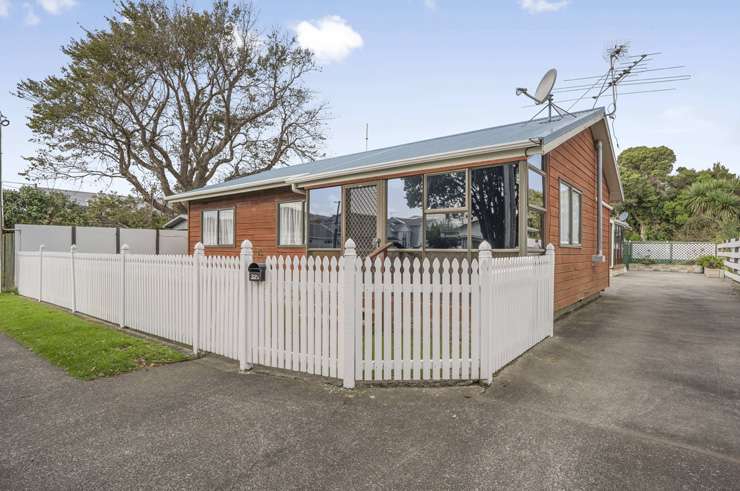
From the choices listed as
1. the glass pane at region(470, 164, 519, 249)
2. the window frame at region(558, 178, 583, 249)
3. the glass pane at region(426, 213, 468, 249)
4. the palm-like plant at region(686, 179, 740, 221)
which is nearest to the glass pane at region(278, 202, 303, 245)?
the glass pane at region(426, 213, 468, 249)

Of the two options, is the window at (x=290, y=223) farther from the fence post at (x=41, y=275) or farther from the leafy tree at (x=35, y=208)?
the leafy tree at (x=35, y=208)

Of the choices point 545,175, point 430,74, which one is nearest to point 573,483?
point 545,175

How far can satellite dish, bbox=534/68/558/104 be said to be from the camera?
7953 mm

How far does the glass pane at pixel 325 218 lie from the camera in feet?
27.7

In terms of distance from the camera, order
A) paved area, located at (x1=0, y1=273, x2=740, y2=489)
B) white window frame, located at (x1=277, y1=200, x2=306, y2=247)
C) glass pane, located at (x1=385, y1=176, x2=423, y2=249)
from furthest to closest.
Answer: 1. white window frame, located at (x1=277, y1=200, x2=306, y2=247)
2. glass pane, located at (x1=385, y1=176, x2=423, y2=249)
3. paved area, located at (x1=0, y1=273, x2=740, y2=489)

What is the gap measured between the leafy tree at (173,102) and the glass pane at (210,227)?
11637 mm

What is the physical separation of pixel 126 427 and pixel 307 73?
953 inches

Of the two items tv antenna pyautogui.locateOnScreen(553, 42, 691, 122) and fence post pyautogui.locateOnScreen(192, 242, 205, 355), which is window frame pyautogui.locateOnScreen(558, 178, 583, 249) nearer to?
tv antenna pyautogui.locateOnScreen(553, 42, 691, 122)

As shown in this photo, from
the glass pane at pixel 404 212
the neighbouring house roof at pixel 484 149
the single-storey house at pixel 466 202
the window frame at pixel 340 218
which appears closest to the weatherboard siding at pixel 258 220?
the single-storey house at pixel 466 202

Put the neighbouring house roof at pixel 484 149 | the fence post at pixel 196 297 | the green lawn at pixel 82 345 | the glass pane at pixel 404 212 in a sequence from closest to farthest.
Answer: the green lawn at pixel 82 345
the fence post at pixel 196 297
the neighbouring house roof at pixel 484 149
the glass pane at pixel 404 212

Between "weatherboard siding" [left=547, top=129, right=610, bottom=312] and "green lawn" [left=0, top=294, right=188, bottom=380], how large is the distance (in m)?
6.51

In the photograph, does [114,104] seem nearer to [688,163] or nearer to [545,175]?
[545,175]

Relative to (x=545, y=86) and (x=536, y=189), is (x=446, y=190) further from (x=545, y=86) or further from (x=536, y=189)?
(x=545, y=86)

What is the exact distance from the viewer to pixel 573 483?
7.72 feet
